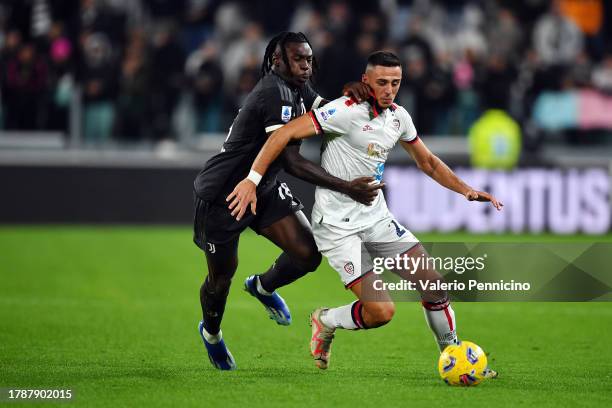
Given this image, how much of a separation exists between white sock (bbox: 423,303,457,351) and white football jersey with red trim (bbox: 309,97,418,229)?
2.36 ft

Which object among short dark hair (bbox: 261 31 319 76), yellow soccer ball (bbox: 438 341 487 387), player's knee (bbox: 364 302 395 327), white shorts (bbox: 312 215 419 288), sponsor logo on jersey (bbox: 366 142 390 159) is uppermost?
short dark hair (bbox: 261 31 319 76)

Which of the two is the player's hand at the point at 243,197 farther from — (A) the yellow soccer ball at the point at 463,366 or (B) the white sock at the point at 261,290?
(A) the yellow soccer ball at the point at 463,366

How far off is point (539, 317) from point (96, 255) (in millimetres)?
6442

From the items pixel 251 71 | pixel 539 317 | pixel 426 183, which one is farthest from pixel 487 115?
pixel 539 317

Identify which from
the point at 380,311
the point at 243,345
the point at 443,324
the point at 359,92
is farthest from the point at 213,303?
the point at 359,92

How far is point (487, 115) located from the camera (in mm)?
17281

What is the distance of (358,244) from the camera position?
720 centimetres

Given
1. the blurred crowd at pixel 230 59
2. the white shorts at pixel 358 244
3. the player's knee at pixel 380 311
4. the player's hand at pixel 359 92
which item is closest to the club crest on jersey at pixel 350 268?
the white shorts at pixel 358 244

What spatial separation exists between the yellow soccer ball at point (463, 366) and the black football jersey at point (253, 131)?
1684mm

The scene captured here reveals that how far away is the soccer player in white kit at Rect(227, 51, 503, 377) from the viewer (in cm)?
702

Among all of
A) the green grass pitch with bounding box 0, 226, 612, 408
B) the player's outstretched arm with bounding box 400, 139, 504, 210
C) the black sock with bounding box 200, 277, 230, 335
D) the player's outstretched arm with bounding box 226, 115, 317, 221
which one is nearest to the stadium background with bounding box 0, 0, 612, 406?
the green grass pitch with bounding box 0, 226, 612, 408

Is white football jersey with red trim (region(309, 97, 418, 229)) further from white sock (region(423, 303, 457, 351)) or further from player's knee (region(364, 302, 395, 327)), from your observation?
white sock (region(423, 303, 457, 351))

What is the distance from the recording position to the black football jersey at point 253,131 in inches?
283

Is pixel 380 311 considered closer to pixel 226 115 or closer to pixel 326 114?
pixel 326 114
